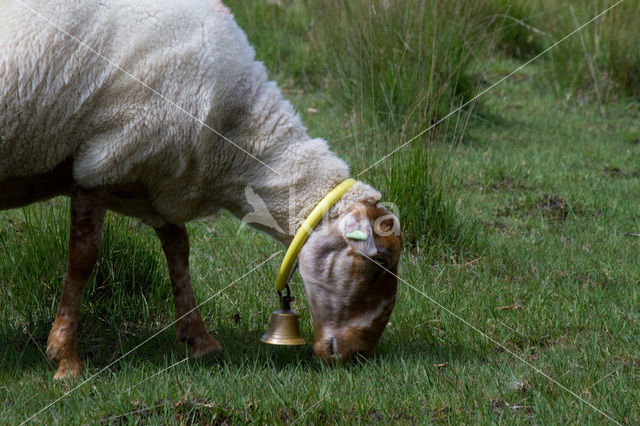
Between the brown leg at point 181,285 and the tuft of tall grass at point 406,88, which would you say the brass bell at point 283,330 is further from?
the tuft of tall grass at point 406,88

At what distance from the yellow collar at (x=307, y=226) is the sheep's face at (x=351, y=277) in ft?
0.10

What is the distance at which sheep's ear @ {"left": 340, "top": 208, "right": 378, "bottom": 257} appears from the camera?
306cm

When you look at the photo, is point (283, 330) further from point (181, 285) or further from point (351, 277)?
point (181, 285)

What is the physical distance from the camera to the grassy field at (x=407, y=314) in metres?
2.88

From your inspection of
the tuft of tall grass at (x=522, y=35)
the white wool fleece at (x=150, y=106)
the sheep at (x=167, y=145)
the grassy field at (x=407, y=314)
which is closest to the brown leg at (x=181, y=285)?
the grassy field at (x=407, y=314)

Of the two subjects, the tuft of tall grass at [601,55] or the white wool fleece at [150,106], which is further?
the tuft of tall grass at [601,55]

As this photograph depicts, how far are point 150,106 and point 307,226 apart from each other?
2.41 feet

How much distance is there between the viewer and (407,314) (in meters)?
3.86

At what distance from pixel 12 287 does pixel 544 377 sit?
90.5 inches

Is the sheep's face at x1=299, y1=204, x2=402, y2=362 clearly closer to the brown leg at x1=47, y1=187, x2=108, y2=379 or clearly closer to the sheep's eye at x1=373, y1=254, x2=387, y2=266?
the sheep's eye at x1=373, y1=254, x2=387, y2=266

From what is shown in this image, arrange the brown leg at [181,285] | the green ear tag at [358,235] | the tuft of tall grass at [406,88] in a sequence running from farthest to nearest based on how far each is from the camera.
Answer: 1. the tuft of tall grass at [406,88]
2. the brown leg at [181,285]
3. the green ear tag at [358,235]

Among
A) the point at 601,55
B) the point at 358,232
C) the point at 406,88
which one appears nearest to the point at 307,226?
the point at 358,232

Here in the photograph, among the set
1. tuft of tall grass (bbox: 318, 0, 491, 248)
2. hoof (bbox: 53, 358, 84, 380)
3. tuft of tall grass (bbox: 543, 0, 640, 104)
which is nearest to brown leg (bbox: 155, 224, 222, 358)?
hoof (bbox: 53, 358, 84, 380)

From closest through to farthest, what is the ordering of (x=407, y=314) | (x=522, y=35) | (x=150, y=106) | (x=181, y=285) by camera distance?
1. (x=150, y=106)
2. (x=181, y=285)
3. (x=407, y=314)
4. (x=522, y=35)
